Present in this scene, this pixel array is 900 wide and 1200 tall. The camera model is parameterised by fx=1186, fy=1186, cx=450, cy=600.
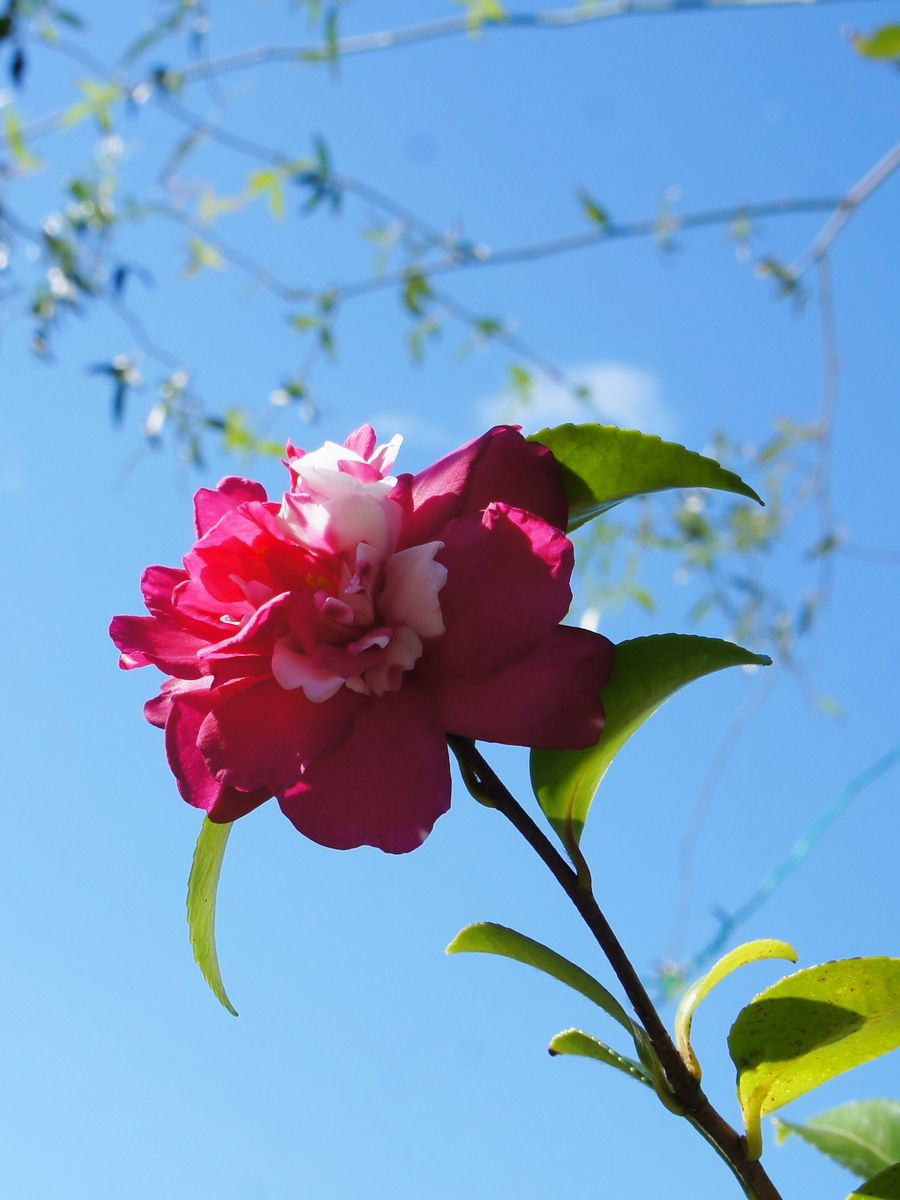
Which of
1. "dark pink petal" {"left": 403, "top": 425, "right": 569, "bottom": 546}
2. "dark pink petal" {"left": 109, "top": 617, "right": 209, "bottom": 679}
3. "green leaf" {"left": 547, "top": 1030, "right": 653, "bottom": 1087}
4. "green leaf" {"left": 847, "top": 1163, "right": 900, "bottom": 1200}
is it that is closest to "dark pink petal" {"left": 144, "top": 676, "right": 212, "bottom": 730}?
"dark pink petal" {"left": 109, "top": 617, "right": 209, "bottom": 679}

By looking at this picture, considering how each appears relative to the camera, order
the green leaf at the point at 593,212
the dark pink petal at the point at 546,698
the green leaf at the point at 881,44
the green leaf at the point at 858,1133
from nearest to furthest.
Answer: the green leaf at the point at 881,44 → the dark pink petal at the point at 546,698 → the green leaf at the point at 858,1133 → the green leaf at the point at 593,212

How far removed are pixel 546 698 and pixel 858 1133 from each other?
38cm

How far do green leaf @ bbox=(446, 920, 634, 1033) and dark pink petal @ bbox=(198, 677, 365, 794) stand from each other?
12 cm

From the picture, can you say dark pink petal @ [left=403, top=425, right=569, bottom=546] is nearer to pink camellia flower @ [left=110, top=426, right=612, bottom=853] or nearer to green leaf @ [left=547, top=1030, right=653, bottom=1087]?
pink camellia flower @ [left=110, top=426, right=612, bottom=853]

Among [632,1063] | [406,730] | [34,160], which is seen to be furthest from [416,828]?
[34,160]

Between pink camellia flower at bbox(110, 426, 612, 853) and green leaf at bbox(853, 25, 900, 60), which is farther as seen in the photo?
pink camellia flower at bbox(110, 426, 612, 853)

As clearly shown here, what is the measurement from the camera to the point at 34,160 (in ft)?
7.77

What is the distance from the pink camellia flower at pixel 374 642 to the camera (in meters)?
0.52

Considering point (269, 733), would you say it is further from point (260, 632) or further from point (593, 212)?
point (593, 212)

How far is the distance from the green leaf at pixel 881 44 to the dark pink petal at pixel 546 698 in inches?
9.8

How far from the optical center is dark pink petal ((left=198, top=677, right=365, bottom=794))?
530 mm

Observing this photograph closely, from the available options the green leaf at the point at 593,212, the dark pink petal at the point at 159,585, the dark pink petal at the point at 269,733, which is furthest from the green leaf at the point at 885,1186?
the green leaf at the point at 593,212

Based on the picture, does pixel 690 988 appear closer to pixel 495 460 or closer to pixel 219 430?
pixel 495 460

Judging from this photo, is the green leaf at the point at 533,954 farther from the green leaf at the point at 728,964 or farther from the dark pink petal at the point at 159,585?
the dark pink petal at the point at 159,585
